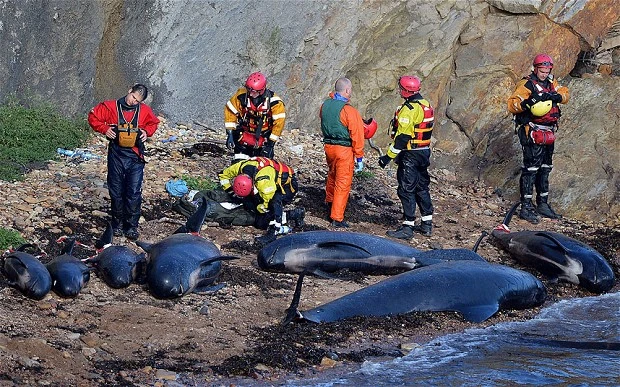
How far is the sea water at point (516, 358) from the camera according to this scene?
799 cm

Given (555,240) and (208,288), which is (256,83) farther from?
(555,240)

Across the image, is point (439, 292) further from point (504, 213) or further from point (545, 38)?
point (545, 38)

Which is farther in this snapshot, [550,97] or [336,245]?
[550,97]

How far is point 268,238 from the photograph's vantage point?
36.9 feet

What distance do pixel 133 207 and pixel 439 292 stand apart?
358 centimetres

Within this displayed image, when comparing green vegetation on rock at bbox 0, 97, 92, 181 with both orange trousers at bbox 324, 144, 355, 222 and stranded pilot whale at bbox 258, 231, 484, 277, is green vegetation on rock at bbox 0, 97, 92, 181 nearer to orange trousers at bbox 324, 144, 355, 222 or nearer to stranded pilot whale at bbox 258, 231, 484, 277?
orange trousers at bbox 324, 144, 355, 222

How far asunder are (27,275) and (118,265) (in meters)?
0.91

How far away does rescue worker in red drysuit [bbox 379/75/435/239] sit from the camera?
39.0 feet

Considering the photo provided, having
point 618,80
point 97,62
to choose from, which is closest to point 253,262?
point 97,62

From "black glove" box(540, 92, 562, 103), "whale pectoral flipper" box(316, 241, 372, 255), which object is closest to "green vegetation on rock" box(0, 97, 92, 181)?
"whale pectoral flipper" box(316, 241, 372, 255)

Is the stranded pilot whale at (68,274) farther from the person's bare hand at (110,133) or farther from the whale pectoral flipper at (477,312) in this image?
the whale pectoral flipper at (477,312)

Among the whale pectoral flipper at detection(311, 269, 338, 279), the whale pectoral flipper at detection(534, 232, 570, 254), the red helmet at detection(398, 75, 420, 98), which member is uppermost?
the red helmet at detection(398, 75, 420, 98)

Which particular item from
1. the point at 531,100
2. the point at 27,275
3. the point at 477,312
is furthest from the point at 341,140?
the point at 27,275

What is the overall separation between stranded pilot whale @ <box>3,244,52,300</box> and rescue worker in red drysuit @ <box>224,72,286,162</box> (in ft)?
13.8
